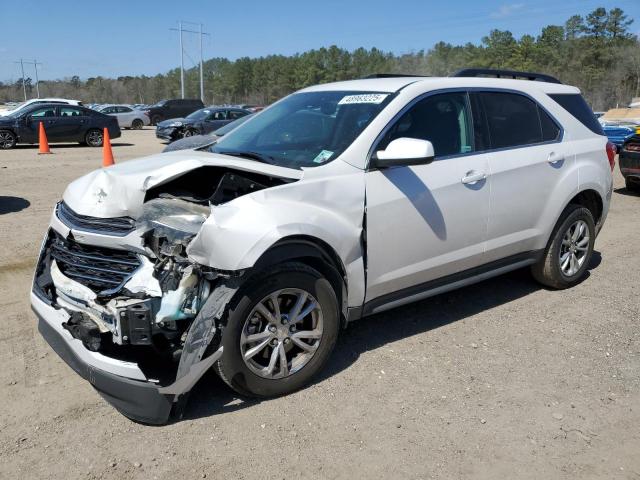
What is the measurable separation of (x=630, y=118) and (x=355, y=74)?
71927mm

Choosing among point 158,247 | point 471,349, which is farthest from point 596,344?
point 158,247

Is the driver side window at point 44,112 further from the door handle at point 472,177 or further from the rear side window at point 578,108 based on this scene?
the door handle at point 472,177

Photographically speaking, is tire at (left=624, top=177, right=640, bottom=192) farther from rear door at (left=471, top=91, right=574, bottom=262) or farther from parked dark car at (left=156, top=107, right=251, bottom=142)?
parked dark car at (left=156, top=107, right=251, bottom=142)

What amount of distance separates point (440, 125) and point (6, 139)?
18.2 m

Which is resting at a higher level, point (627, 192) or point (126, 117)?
point (126, 117)

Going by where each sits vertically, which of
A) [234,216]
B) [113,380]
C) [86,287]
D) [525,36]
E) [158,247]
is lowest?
[113,380]

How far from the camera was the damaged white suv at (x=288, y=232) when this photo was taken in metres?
3.13

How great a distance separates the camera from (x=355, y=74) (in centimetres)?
8531

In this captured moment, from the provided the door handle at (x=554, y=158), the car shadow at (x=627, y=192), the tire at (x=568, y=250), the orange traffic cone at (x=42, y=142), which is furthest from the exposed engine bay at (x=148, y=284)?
the orange traffic cone at (x=42, y=142)

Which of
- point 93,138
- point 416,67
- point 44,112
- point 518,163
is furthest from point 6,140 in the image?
point 416,67

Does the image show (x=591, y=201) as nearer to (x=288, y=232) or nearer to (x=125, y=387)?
(x=288, y=232)

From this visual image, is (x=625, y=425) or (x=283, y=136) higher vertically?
(x=283, y=136)

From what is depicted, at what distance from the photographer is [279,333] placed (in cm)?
343

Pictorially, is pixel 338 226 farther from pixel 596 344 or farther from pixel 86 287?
pixel 596 344
